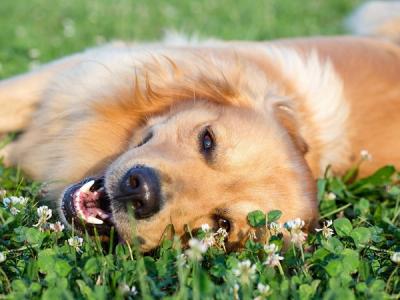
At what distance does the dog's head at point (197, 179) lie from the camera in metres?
2.82

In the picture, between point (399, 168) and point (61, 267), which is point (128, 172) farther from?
point (399, 168)

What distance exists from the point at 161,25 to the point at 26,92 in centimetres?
386

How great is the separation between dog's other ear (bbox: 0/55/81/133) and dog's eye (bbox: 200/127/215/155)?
1.35m

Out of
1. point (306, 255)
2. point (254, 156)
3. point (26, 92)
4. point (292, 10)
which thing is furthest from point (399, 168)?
point (292, 10)

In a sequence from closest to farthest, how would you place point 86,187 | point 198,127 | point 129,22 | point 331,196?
point 86,187, point 198,127, point 331,196, point 129,22

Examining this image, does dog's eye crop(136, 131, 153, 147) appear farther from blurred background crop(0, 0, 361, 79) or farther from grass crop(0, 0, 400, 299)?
blurred background crop(0, 0, 361, 79)

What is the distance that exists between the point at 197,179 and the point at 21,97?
1621mm

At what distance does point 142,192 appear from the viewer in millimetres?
2768

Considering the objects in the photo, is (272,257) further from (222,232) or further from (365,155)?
(365,155)

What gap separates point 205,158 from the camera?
311cm

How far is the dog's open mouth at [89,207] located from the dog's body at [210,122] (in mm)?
39

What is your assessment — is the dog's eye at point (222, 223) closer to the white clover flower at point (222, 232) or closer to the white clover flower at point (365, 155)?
the white clover flower at point (222, 232)

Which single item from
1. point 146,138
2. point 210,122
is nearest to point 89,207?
point 146,138

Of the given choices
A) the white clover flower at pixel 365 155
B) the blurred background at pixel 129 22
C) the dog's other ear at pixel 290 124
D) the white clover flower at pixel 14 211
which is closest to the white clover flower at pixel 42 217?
the white clover flower at pixel 14 211
